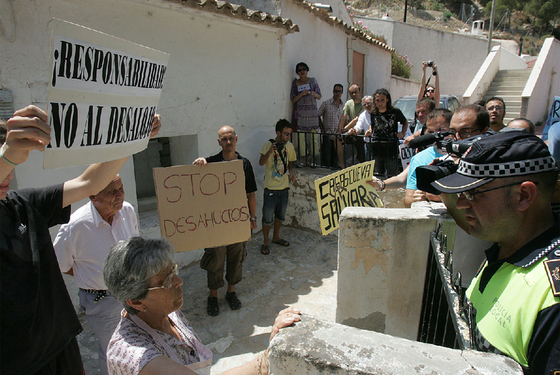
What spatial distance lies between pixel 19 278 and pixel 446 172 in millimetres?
Answer: 2117

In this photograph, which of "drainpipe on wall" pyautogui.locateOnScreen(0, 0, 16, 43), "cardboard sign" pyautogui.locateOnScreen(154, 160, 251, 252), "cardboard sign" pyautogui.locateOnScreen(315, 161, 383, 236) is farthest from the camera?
"cardboard sign" pyautogui.locateOnScreen(154, 160, 251, 252)

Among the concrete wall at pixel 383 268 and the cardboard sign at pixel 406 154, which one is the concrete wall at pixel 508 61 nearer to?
the cardboard sign at pixel 406 154

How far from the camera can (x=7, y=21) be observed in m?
3.22

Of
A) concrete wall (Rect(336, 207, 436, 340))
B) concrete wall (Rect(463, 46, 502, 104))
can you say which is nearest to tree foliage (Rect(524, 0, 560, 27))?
concrete wall (Rect(463, 46, 502, 104))

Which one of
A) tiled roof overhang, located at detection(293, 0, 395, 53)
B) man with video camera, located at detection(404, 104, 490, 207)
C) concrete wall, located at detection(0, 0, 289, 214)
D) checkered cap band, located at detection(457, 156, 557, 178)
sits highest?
tiled roof overhang, located at detection(293, 0, 395, 53)

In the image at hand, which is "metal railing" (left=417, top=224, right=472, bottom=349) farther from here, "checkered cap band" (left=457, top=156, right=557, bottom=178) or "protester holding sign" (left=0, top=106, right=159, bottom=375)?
"protester holding sign" (left=0, top=106, right=159, bottom=375)

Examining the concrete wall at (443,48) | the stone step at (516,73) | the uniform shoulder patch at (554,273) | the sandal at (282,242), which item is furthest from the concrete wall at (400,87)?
the uniform shoulder patch at (554,273)

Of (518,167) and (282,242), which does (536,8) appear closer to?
(282,242)

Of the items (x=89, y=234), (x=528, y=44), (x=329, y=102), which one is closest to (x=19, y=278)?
(x=89, y=234)

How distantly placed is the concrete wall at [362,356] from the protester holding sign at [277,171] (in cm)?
425

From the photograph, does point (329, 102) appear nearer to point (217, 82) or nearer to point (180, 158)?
point (217, 82)

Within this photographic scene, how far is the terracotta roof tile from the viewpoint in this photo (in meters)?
4.38

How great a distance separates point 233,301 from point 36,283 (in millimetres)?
2759

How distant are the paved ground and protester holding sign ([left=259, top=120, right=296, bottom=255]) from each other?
0.53m
